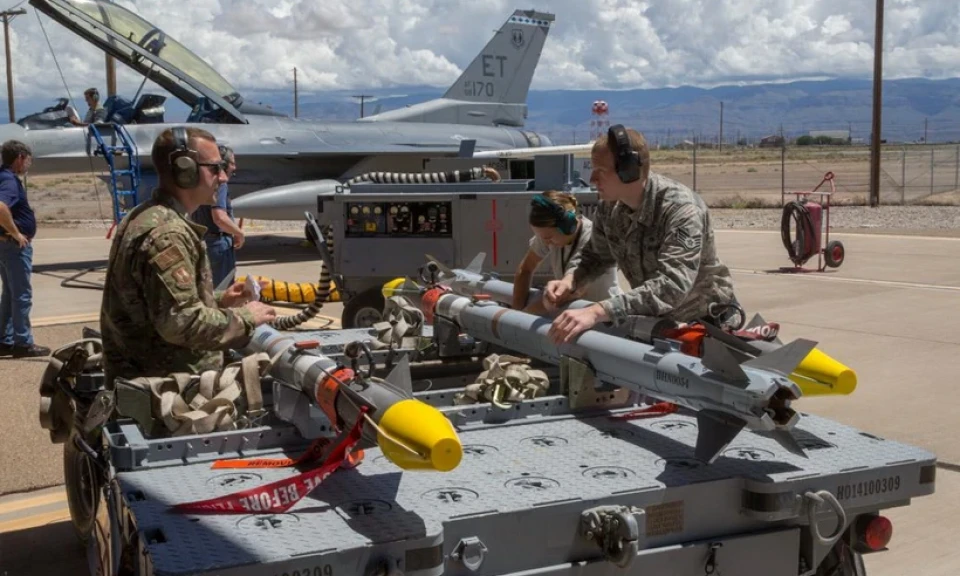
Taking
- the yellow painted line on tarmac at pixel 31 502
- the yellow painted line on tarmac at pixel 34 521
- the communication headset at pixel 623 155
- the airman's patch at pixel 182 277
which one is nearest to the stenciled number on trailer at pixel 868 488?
the communication headset at pixel 623 155

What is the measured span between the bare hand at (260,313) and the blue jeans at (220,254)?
5.41 meters

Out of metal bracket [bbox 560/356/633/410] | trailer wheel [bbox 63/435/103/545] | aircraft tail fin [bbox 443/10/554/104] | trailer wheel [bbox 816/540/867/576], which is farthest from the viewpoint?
aircraft tail fin [bbox 443/10/554/104]

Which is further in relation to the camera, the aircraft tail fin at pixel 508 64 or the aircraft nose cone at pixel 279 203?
the aircraft tail fin at pixel 508 64

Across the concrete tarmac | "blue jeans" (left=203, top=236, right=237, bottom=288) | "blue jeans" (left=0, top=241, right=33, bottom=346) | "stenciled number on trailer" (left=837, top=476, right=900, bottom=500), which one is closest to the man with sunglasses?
the concrete tarmac

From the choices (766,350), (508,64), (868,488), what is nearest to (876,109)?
(508,64)

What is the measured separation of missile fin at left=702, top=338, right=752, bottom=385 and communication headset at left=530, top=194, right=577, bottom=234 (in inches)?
80.8

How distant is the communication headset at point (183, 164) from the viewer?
398 cm

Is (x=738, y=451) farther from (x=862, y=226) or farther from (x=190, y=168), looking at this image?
(x=862, y=226)

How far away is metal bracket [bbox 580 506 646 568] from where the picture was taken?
2.84 meters

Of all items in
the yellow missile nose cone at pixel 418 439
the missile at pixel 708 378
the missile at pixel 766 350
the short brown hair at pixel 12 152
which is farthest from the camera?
the short brown hair at pixel 12 152

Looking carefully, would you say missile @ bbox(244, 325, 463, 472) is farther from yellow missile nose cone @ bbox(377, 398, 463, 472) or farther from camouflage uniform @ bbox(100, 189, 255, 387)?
camouflage uniform @ bbox(100, 189, 255, 387)

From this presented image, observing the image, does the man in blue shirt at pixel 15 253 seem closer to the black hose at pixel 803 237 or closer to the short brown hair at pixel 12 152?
the short brown hair at pixel 12 152

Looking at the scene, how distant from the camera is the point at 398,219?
32.7ft

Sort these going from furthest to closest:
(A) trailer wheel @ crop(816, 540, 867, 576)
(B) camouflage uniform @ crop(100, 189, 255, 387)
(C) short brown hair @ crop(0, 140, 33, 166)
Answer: (C) short brown hair @ crop(0, 140, 33, 166)
(B) camouflage uniform @ crop(100, 189, 255, 387)
(A) trailer wheel @ crop(816, 540, 867, 576)
